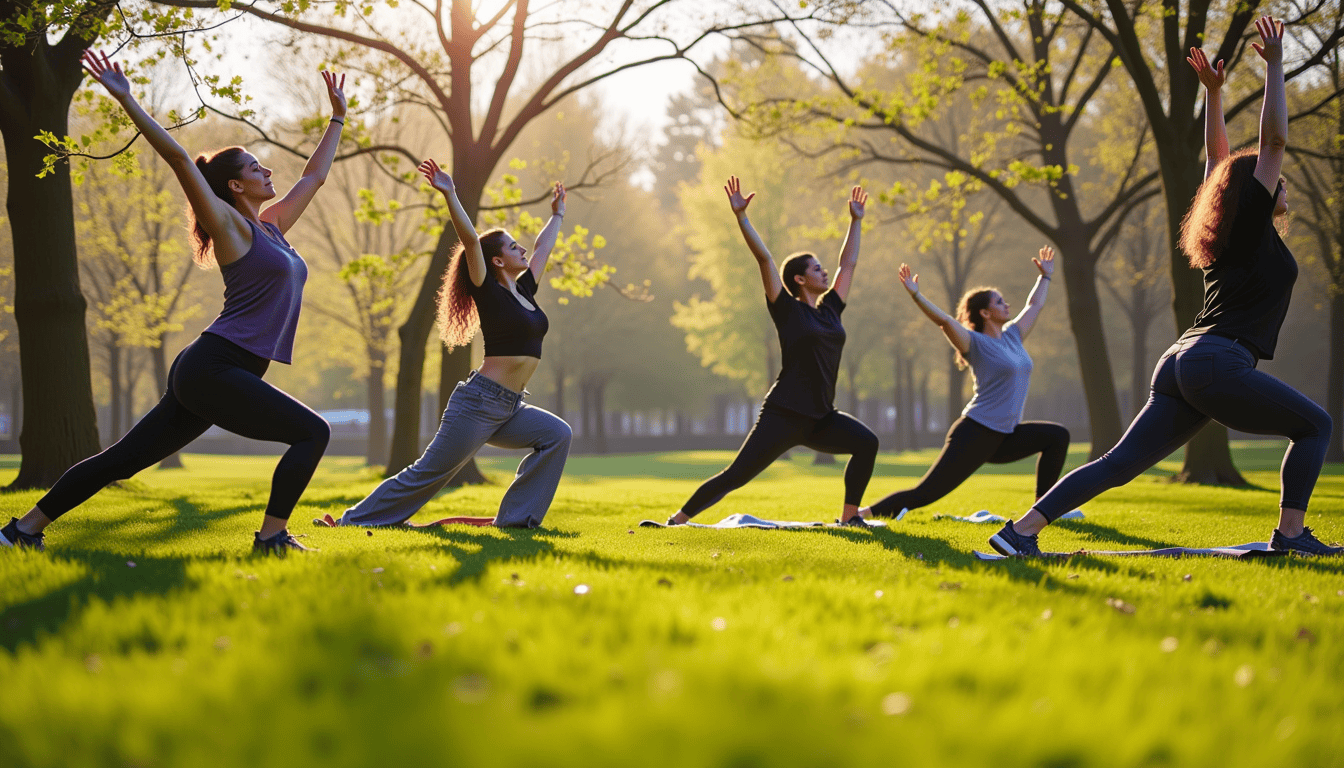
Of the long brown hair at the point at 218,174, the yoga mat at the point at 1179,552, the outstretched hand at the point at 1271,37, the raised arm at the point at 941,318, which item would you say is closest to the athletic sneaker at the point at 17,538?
the long brown hair at the point at 218,174

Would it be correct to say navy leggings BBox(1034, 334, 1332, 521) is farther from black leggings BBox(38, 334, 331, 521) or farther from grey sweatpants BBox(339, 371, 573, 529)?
black leggings BBox(38, 334, 331, 521)

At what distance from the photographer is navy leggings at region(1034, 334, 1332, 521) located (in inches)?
192

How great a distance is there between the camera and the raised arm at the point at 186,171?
446 cm

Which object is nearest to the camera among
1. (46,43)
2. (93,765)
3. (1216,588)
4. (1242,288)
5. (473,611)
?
(93,765)

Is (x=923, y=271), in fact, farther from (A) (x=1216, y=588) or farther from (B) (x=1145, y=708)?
(B) (x=1145, y=708)

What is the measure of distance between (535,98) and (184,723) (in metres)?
12.9

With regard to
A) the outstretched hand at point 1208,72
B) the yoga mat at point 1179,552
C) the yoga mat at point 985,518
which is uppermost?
the outstretched hand at point 1208,72

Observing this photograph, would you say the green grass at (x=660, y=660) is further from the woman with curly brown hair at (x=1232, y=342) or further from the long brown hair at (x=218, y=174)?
the long brown hair at (x=218, y=174)

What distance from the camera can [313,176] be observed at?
5445mm

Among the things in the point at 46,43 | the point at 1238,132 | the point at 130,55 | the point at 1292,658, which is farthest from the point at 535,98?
the point at 1238,132

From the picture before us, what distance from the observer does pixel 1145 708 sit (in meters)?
2.16

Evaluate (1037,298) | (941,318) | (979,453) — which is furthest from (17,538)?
(1037,298)

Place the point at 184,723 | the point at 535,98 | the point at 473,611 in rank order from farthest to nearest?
the point at 535,98, the point at 473,611, the point at 184,723

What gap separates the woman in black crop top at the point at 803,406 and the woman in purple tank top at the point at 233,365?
3.31 metres
